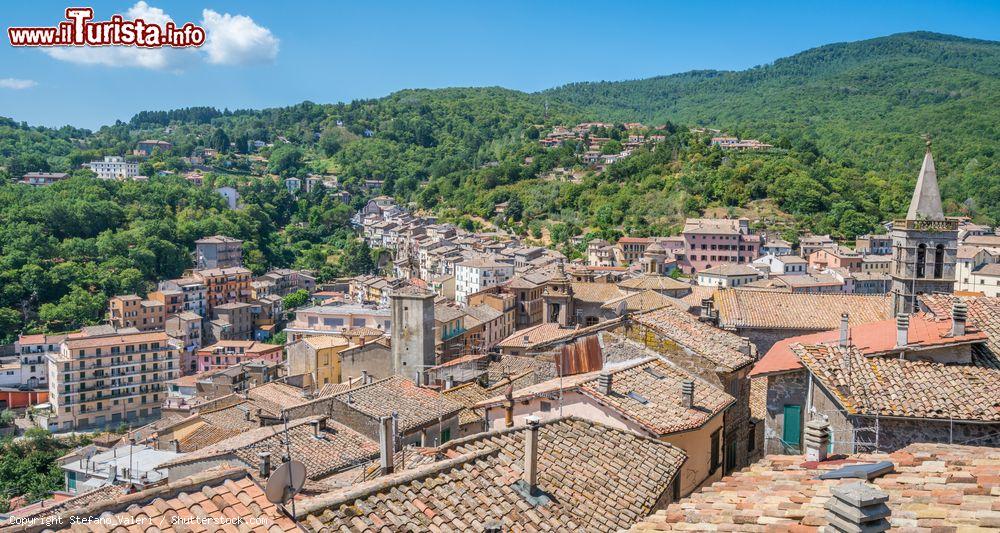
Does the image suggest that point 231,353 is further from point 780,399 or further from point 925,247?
point 780,399

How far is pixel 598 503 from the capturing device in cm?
908

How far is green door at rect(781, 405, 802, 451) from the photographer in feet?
42.7

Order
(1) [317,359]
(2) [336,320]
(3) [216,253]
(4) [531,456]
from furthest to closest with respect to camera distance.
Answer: (3) [216,253] < (2) [336,320] < (1) [317,359] < (4) [531,456]

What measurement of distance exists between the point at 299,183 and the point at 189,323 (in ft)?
261

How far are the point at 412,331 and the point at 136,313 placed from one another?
51359 mm

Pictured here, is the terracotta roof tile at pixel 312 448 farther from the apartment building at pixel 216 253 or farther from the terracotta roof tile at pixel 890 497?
the apartment building at pixel 216 253

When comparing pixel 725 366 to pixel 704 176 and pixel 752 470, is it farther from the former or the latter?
pixel 704 176

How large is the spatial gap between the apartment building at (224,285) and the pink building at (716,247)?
45.0 meters

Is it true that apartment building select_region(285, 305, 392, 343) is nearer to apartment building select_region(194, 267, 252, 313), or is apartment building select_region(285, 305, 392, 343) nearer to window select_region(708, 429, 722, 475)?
apartment building select_region(194, 267, 252, 313)

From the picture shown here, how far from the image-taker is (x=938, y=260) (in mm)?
22750

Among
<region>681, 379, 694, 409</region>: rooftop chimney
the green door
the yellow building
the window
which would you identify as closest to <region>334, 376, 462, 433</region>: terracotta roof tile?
<region>681, 379, 694, 409</region>: rooftop chimney

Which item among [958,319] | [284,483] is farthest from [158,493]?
[958,319]

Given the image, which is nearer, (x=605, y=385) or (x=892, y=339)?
(x=892, y=339)

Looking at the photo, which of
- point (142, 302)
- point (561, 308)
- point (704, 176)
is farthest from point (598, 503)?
point (704, 176)
